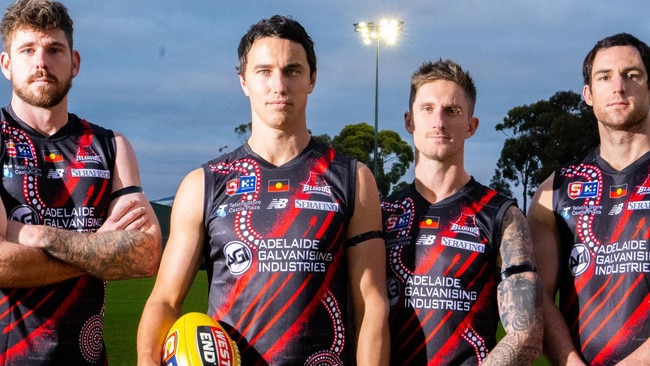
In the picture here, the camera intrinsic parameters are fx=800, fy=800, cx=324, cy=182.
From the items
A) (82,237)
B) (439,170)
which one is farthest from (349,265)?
(82,237)

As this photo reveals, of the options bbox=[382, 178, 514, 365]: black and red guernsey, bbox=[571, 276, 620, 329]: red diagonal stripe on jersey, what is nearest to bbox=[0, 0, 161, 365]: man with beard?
bbox=[382, 178, 514, 365]: black and red guernsey

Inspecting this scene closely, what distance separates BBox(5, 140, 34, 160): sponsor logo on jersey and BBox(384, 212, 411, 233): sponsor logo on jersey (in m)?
2.23

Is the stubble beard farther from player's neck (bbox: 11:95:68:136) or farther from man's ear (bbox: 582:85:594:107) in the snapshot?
man's ear (bbox: 582:85:594:107)

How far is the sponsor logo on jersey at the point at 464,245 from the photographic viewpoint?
184 inches

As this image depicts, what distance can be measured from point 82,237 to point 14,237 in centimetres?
39

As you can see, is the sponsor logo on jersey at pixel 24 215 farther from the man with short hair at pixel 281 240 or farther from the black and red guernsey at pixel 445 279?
the black and red guernsey at pixel 445 279

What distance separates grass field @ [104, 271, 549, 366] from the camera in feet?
43.6

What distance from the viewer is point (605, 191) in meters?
4.99

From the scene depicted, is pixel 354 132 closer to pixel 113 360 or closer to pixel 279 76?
pixel 113 360

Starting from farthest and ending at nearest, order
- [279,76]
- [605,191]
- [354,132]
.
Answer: [354,132]
[605,191]
[279,76]

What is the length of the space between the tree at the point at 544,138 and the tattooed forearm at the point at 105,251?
46.8 metres

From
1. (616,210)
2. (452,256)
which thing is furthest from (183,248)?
(616,210)

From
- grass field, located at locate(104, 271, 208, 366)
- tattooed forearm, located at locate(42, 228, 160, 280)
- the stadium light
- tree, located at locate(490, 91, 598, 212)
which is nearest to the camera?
tattooed forearm, located at locate(42, 228, 160, 280)

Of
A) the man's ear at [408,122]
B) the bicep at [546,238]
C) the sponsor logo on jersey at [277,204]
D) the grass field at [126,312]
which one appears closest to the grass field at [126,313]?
the grass field at [126,312]
